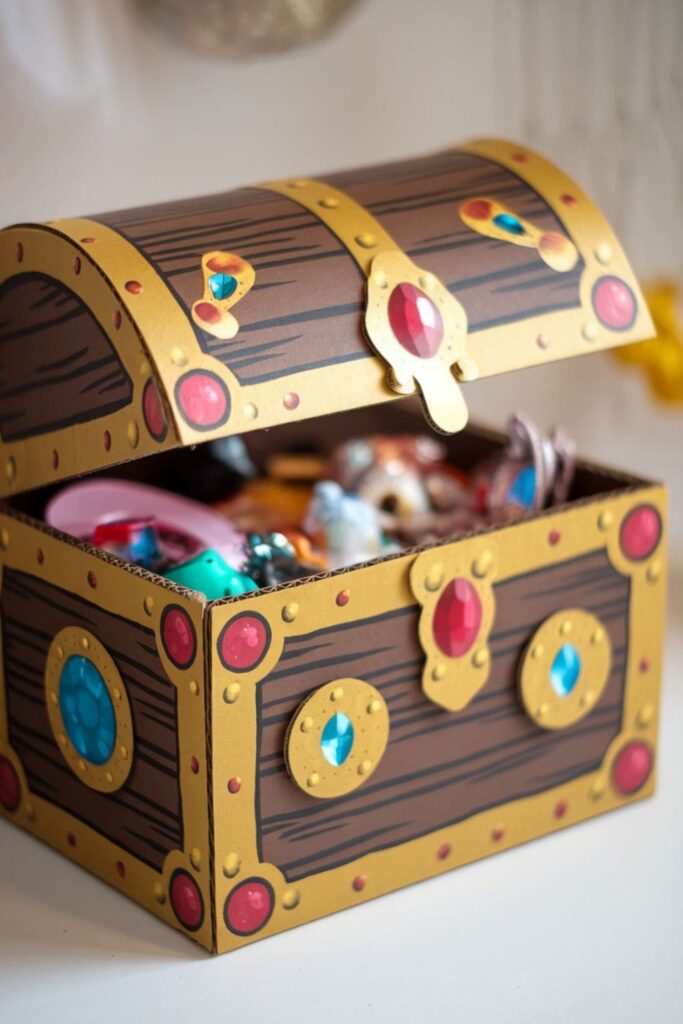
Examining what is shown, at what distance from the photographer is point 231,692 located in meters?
0.99

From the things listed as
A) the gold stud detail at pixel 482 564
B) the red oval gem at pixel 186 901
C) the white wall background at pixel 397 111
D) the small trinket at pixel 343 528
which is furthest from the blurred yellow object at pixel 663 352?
the red oval gem at pixel 186 901

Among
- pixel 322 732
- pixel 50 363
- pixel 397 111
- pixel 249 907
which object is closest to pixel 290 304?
pixel 50 363

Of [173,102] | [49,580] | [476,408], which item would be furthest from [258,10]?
[476,408]

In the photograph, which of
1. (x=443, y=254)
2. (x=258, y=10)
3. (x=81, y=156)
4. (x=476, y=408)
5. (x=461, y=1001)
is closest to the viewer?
(x=461, y=1001)

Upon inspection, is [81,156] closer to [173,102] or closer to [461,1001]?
[173,102]

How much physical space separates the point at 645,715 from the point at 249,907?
0.38m

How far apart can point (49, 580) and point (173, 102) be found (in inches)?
23.4

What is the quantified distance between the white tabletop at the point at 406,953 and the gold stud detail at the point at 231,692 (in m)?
0.19

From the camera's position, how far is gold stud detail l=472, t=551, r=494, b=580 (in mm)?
1089

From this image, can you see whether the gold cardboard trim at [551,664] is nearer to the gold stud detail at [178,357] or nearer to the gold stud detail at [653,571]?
the gold stud detail at [653,571]

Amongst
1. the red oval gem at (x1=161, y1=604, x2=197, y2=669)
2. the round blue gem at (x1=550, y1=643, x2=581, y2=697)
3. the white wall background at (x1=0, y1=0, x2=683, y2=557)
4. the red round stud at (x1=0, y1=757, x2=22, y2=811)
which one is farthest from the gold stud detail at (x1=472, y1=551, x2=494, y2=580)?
the white wall background at (x1=0, y1=0, x2=683, y2=557)

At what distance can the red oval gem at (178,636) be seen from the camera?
3.21 ft

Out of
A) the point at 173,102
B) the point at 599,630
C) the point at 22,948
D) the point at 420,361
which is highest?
the point at 173,102

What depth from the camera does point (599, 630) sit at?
1175 mm
